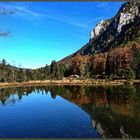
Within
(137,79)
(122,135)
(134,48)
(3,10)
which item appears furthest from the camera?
(134,48)

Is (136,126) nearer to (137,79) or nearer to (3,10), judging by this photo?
(3,10)

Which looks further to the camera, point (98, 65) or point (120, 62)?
point (98, 65)

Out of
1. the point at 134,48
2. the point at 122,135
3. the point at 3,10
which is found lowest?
the point at 122,135

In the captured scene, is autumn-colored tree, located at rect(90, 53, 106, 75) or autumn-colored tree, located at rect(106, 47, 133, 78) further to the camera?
autumn-colored tree, located at rect(90, 53, 106, 75)

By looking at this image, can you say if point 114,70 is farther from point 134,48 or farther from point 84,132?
point 84,132

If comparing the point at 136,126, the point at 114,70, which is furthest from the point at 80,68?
the point at 136,126

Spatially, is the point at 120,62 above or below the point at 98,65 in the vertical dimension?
below

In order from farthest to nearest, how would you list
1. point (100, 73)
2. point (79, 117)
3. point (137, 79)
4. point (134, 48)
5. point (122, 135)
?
point (100, 73)
point (134, 48)
point (137, 79)
point (79, 117)
point (122, 135)

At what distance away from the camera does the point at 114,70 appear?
214ft

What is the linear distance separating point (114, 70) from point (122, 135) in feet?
165

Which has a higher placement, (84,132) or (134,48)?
(134,48)

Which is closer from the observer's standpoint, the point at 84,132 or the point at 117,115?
the point at 84,132

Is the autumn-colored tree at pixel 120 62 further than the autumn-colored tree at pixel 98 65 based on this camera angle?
No

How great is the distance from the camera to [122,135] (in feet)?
50.4
